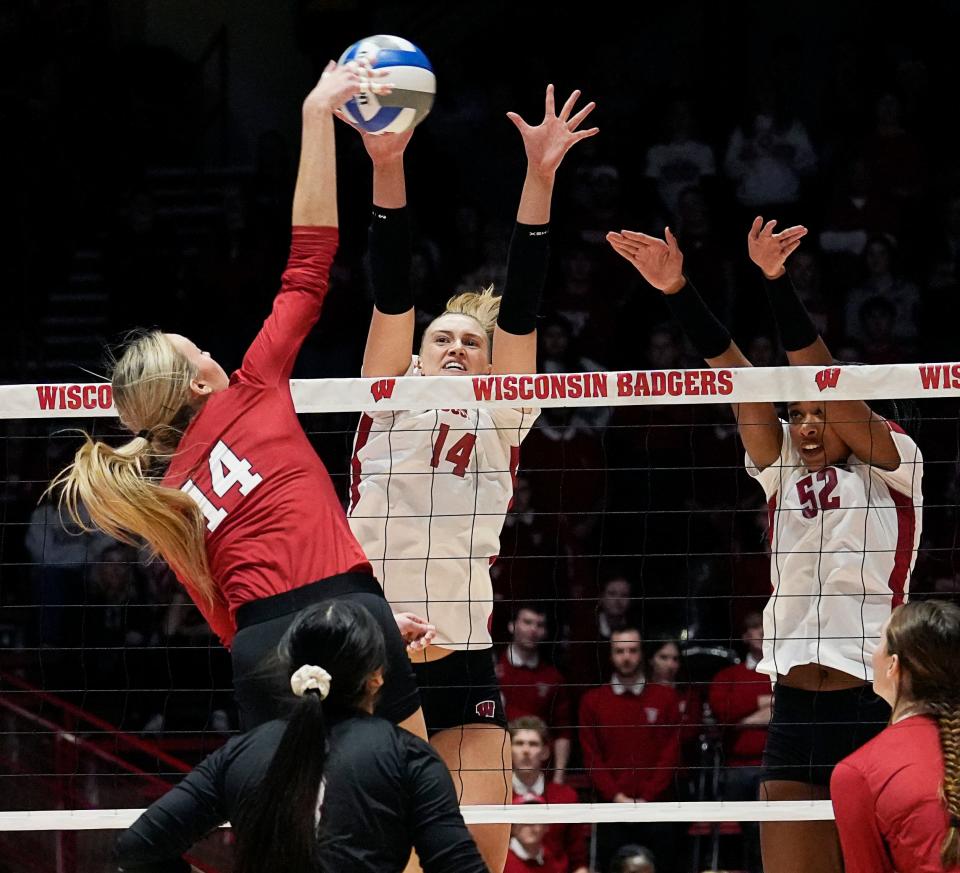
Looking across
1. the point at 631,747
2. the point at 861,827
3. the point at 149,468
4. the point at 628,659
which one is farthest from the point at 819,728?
the point at 628,659

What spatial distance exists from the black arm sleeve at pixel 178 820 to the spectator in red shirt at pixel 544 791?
409 centimetres

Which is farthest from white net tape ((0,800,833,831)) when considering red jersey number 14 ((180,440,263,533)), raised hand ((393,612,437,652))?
red jersey number 14 ((180,440,263,533))

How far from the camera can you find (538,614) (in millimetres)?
8055

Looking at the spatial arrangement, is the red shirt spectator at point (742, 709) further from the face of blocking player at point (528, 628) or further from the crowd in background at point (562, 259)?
the face of blocking player at point (528, 628)

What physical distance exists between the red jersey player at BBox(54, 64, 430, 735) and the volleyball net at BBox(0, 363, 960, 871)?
10.3 ft

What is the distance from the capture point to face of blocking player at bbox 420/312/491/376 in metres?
5.02

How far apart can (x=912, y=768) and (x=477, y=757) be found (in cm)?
199

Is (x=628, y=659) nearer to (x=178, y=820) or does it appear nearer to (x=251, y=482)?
(x=251, y=482)

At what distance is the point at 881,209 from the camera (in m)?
9.75

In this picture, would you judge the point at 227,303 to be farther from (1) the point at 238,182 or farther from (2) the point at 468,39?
(2) the point at 468,39

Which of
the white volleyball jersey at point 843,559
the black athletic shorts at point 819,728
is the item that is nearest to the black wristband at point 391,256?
the white volleyball jersey at point 843,559

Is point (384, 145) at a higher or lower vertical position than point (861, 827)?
higher

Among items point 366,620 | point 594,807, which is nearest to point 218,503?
point 366,620

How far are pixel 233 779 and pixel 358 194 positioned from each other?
297 inches
